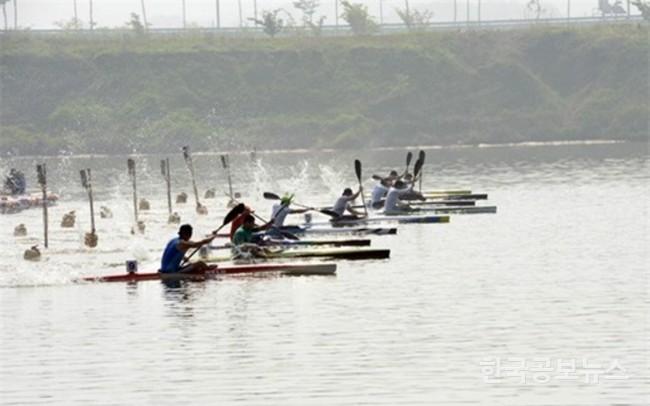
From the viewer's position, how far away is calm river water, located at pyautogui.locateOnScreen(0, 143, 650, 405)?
33.3m

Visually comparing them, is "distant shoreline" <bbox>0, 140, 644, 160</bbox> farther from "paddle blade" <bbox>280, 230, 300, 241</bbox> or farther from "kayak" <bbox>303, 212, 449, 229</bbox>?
"paddle blade" <bbox>280, 230, 300, 241</bbox>

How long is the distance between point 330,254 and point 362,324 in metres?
12.7

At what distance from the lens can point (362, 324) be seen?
134 feet

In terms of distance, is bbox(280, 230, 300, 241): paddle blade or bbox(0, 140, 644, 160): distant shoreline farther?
bbox(0, 140, 644, 160): distant shoreline

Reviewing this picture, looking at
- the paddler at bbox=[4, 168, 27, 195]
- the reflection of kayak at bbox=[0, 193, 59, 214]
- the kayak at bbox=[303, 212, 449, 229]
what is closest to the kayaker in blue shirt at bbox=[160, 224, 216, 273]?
the kayak at bbox=[303, 212, 449, 229]

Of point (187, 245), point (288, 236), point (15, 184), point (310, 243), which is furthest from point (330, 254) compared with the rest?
point (15, 184)

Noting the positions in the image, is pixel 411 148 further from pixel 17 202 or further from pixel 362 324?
pixel 362 324

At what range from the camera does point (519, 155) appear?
15650 cm

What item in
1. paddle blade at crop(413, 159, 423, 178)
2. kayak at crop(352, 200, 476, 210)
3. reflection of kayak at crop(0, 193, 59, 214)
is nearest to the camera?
paddle blade at crop(413, 159, 423, 178)

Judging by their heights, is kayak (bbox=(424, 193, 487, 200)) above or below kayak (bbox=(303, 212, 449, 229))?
below

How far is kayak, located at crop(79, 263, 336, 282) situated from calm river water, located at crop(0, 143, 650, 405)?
11.5 inches

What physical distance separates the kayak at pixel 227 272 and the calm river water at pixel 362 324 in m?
0.29

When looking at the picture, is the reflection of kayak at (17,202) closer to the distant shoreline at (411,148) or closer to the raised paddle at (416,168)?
the raised paddle at (416,168)

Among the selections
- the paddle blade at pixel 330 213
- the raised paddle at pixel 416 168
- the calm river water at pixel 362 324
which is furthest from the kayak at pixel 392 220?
the raised paddle at pixel 416 168
